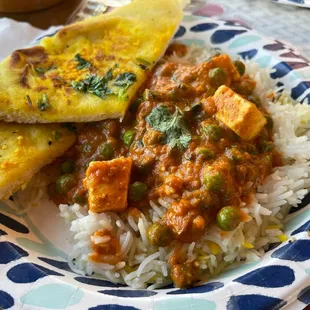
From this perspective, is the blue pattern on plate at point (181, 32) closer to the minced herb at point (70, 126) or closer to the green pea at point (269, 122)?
the green pea at point (269, 122)

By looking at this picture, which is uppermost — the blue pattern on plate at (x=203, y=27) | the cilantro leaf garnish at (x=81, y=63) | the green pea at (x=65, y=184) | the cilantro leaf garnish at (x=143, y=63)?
the blue pattern on plate at (x=203, y=27)

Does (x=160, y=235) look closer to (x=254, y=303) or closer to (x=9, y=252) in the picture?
(x=254, y=303)

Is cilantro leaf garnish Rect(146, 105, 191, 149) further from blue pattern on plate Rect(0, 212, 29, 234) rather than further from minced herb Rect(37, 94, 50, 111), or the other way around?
blue pattern on plate Rect(0, 212, 29, 234)

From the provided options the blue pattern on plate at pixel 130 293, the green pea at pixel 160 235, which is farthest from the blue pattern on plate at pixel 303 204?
the blue pattern on plate at pixel 130 293

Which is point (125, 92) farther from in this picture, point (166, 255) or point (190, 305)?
point (190, 305)

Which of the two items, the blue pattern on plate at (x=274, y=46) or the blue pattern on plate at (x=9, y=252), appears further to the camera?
the blue pattern on plate at (x=274, y=46)

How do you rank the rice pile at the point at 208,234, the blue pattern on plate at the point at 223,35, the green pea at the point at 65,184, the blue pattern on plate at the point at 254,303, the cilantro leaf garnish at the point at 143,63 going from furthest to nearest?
the blue pattern on plate at the point at 223,35 < the cilantro leaf garnish at the point at 143,63 < the green pea at the point at 65,184 < the rice pile at the point at 208,234 < the blue pattern on plate at the point at 254,303

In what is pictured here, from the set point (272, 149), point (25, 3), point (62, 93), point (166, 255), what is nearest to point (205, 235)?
point (166, 255)
